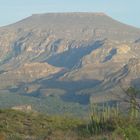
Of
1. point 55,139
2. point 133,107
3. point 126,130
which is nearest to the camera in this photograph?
point 126,130

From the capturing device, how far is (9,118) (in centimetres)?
4919

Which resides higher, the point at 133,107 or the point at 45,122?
the point at 133,107

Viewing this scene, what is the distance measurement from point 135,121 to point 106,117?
5.81 metres

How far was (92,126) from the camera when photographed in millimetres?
37688

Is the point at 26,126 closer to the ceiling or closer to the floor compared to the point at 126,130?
closer to the floor

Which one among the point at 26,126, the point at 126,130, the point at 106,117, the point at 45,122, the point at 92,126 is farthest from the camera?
the point at 45,122

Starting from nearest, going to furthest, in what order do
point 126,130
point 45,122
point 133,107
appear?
point 126,130, point 133,107, point 45,122

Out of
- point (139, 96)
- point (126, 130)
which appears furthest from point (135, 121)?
point (126, 130)

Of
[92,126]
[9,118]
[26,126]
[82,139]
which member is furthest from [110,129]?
[9,118]

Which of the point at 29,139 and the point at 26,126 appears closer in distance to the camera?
the point at 29,139

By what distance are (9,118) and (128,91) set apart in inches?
770

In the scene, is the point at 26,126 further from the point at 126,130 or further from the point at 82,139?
the point at 126,130

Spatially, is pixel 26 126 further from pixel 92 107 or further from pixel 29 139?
pixel 29 139

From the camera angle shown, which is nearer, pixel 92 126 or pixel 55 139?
pixel 55 139
